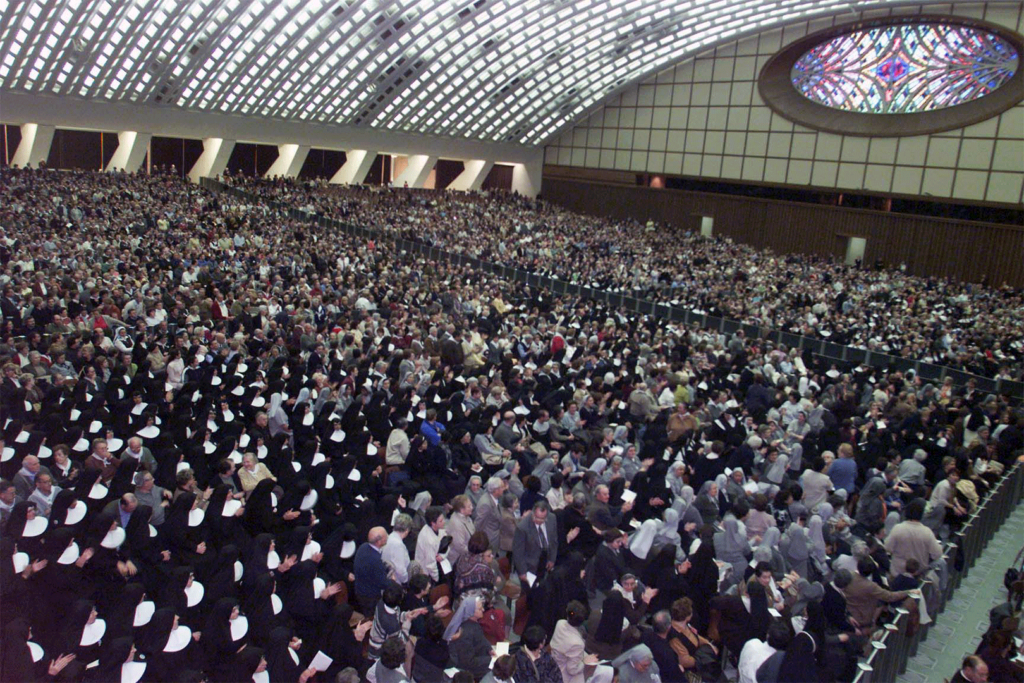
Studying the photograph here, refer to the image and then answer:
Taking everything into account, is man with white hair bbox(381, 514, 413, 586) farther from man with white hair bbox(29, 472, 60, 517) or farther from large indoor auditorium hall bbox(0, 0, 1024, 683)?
man with white hair bbox(29, 472, 60, 517)

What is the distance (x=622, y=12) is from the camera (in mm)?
36562

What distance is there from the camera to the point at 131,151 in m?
41.0

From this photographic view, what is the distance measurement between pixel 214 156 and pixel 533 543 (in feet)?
Answer: 140

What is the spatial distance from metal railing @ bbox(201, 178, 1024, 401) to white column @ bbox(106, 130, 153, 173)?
8527 millimetres

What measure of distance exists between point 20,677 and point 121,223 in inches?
803

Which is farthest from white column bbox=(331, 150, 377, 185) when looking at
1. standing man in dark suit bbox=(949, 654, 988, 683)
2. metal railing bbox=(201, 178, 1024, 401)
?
standing man in dark suit bbox=(949, 654, 988, 683)

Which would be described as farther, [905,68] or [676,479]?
[905,68]

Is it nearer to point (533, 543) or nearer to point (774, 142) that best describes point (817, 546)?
point (533, 543)

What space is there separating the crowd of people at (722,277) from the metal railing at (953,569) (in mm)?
7540

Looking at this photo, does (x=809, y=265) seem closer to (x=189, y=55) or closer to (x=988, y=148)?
(x=988, y=148)

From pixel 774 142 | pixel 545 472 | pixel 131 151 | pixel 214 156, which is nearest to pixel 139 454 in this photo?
pixel 545 472

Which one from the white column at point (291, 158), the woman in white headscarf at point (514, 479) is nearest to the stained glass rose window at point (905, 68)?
the white column at point (291, 158)

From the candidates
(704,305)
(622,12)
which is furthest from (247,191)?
(704,305)

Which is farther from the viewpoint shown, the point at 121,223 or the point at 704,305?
the point at 704,305
